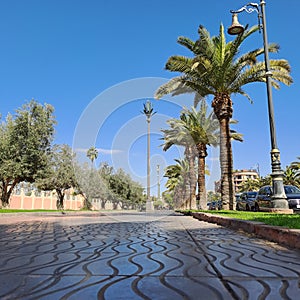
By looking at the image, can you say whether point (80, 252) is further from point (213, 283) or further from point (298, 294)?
point (298, 294)

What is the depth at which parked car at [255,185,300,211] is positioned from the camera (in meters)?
15.7

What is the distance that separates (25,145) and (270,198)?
19.0 meters

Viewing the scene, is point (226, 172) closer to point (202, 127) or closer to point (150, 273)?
point (202, 127)

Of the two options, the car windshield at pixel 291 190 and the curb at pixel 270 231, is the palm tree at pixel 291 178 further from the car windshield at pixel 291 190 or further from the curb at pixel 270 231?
the curb at pixel 270 231

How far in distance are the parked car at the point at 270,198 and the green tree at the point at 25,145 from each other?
1725 centimetres

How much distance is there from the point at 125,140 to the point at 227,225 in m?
12.9

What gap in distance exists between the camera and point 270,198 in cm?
1596

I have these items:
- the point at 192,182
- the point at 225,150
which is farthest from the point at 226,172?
the point at 192,182

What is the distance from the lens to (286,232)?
16.2ft

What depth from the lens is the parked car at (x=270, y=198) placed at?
617 inches

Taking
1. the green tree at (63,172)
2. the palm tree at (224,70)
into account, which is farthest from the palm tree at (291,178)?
the palm tree at (224,70)

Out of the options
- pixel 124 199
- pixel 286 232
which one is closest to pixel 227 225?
pixel 286 232

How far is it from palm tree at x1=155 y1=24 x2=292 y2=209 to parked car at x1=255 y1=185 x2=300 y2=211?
2.53 m

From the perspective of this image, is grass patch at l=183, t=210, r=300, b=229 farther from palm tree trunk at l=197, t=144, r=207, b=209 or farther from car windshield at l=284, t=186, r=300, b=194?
palm tree trunk at l=197, t=144, r=207, b=209
